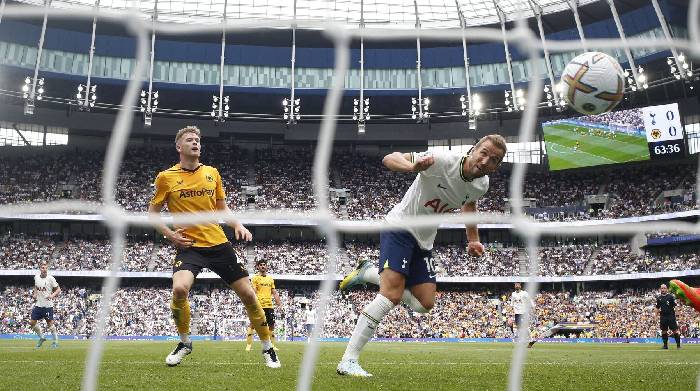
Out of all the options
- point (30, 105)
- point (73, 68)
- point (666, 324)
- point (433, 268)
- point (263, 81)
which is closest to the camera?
point (433, 268)

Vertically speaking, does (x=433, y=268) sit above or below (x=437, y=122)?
below

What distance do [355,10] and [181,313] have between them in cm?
3164

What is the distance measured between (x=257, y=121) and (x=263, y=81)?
4.50 m

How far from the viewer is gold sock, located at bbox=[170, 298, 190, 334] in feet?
20.7

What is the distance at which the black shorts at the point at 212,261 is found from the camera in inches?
245

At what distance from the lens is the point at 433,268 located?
20.1ft

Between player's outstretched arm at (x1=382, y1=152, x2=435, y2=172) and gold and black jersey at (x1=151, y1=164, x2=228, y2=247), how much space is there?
2242 millimetres

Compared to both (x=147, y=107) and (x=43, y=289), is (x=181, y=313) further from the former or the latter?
(x=147, y=107)

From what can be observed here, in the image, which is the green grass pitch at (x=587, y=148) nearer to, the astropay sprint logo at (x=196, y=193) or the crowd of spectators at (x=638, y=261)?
the crowd of spectators at (x=638, y=261)

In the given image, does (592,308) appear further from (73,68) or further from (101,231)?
(73,68)

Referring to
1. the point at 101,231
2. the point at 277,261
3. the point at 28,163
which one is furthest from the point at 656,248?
the point at 28,163

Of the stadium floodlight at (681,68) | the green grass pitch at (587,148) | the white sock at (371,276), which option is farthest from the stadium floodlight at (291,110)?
the white sock at (371,276)

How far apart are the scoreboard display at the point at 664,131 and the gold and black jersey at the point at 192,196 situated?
31803 mm

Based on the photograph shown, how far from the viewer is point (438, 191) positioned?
229 inches
